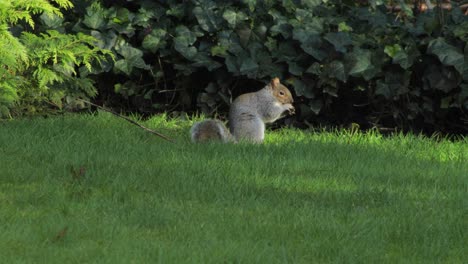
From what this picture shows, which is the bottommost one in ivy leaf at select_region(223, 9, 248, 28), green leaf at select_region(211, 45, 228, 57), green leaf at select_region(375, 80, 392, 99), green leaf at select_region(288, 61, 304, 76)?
green leaf at select_region(375, 80, 392, 99)

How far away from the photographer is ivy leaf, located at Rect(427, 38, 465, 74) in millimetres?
9469

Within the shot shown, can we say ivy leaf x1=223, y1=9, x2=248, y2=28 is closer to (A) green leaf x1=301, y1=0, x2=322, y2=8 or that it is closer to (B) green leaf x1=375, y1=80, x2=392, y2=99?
(A) green leaf x1=301, y1=0, x2=322, y2=8

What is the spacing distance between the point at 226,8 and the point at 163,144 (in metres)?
2.59

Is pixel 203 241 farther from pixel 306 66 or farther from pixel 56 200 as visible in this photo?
pixel 306 66

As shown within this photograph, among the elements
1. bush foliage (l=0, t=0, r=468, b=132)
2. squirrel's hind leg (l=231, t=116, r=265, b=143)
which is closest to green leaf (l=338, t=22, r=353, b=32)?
bush foliage (l=0, t=0, r=468, b=132)

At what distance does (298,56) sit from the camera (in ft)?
33.1

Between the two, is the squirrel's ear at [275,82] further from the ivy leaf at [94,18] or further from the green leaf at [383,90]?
the ivy leaf at [94,18]

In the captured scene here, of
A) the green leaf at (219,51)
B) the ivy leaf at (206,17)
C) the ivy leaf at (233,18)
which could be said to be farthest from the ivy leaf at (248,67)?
the ivy leaf at (206,17)

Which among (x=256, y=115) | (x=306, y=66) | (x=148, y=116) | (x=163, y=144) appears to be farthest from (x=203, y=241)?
(x=148, y=116)

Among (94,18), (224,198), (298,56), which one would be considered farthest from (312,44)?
(224,198)

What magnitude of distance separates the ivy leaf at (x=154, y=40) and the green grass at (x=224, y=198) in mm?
A: 1619

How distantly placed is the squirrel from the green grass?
0.61ft

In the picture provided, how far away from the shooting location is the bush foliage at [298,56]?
32.1ft

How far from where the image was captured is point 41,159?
24.5ft
